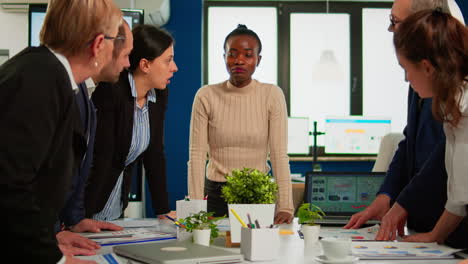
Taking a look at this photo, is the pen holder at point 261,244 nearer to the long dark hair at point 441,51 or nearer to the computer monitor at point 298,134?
the long dark hair at point 441,51

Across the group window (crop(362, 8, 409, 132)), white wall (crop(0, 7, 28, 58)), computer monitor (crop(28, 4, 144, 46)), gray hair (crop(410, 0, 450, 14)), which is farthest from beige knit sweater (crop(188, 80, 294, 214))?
window (crop(362, 8, 409, 132))

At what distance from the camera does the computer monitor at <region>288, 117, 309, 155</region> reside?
6227mm

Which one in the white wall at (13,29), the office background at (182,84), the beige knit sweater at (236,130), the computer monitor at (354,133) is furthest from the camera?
the office background at (182,84)

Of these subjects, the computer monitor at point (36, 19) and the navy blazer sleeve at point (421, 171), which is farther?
the computer monitor at point (36, 19)

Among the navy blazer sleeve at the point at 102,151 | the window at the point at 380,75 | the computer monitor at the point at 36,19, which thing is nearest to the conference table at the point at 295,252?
the navy blazer sleeve at the point at 102,151

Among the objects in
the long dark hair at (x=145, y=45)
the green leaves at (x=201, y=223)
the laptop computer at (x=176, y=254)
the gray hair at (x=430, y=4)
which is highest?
the gray hair at (x=430, y=4)

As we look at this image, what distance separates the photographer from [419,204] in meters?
1.67

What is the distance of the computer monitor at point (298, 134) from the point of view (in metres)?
6.23

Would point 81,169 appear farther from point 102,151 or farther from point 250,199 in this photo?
point 250,199

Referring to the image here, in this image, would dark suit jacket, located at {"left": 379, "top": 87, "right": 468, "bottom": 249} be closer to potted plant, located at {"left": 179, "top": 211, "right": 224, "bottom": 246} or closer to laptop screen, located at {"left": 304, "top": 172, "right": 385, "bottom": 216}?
laptop screen, located at {"left": 304, "top": 172, "right": 385, "bottom": 216}

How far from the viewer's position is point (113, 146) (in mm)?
2109

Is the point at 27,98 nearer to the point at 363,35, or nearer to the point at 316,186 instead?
the point at 316,186

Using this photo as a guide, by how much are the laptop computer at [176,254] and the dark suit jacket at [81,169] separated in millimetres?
305

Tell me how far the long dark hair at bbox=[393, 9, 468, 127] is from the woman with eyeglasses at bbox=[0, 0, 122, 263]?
30.2 inches
